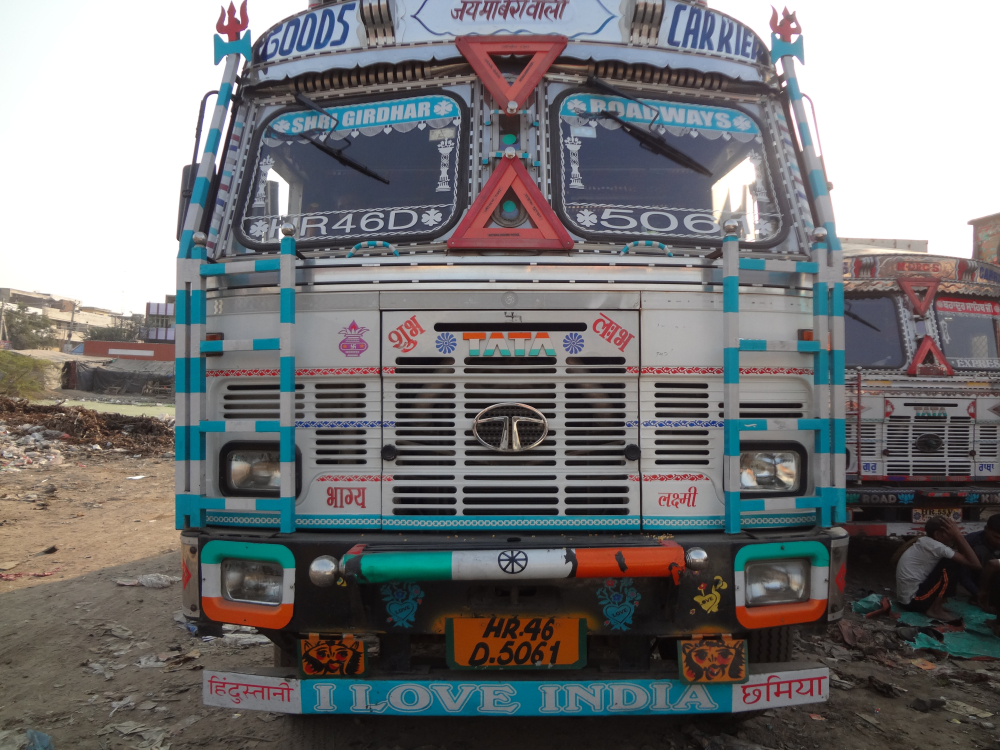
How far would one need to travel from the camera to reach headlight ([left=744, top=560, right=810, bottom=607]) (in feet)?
8.46

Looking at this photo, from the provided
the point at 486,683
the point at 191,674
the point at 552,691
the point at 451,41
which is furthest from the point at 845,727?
the point at 451,41

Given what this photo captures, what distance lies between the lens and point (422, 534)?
8.75 feet

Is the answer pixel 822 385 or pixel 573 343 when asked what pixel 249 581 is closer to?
pixel 573 343

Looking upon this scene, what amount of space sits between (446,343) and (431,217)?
2.57ft

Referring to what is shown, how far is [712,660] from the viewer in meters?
2.51

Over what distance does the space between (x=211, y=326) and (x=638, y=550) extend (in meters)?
2.10

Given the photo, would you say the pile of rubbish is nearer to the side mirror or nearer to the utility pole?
the side mirror

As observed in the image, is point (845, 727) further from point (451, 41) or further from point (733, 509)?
point (451, 41)

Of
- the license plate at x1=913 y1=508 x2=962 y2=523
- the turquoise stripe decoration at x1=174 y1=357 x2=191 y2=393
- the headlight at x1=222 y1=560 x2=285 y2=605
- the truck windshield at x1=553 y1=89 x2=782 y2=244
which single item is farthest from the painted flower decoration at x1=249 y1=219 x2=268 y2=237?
the license plate at x1=913 y1=508 x2=962 y2=523

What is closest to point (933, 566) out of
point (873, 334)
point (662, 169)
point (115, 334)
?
point (873, 334)

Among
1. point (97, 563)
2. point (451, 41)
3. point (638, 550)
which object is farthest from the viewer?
point (97, 563)

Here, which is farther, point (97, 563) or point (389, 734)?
point (97, 563)

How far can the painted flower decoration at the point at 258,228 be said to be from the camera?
3.23 metres

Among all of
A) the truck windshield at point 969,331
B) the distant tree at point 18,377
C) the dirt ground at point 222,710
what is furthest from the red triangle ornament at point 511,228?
the distant tree at point 18,377
